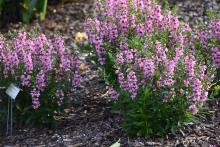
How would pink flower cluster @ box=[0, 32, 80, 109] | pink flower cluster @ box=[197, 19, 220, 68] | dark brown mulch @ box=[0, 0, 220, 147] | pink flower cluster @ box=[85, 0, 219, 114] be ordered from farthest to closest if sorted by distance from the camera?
pink flower cluster @ box=[197, 19, 220, 68] < pink flower cluster @ box=[0, 32, 80, 109] < dark brown mulch @ box=[0, 0, 220, 147] < pink flower cluster @ box=[85, 0, 219, 114]

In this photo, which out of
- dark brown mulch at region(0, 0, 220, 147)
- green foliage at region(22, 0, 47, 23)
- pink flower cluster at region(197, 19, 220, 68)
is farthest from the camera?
green foliage at region(22, 0, 47, 23)

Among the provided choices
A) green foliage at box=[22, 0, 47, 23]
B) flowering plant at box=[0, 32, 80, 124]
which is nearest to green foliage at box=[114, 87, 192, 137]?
flowering plant at box=[0, 32, 80, 124]

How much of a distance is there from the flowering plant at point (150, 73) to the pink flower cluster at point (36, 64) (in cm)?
27

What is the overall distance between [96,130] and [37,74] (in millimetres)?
647

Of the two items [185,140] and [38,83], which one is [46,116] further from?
[185,140]

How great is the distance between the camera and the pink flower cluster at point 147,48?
3.76 meters

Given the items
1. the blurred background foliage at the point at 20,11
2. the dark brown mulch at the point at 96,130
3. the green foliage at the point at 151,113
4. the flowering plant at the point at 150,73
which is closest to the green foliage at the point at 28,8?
the blurred background foliage at the point at 20,11

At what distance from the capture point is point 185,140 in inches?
157

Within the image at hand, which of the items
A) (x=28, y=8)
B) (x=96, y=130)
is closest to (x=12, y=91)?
(x=96, y=130)

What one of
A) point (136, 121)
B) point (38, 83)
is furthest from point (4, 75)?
point (136, 121)

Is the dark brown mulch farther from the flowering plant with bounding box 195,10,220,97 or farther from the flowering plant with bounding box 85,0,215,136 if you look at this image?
the flowering plant with bounding box 195,10,220,97

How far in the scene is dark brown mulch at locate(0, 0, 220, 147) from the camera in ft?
13.2

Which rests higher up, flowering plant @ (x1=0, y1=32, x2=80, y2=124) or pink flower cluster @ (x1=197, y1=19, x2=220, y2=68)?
pink flower cluster @ (x1=197, y1=19, x2=220, y2=68)

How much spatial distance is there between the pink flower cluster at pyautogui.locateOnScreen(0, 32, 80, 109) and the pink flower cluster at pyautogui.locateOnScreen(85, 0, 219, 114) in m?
0.27
